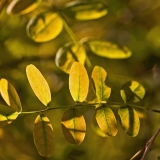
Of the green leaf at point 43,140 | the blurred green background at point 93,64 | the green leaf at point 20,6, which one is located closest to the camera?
the green leaf at point 43,140

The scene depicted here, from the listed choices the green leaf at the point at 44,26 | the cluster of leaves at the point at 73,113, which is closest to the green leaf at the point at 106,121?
the cluster of leaves at the point at 73,113

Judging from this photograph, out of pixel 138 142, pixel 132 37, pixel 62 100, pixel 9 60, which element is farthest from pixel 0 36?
pixel 138 142

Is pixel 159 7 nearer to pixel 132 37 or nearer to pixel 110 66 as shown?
pixel 132 37

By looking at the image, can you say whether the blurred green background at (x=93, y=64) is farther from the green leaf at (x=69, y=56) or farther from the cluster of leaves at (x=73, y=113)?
the cluster of leaves at (x=73, y=113)

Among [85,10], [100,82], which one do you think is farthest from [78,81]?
[85,10]

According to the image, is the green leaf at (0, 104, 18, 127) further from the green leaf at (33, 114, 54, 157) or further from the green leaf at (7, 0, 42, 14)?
the green leaf at (7, 0, 42, 14)
